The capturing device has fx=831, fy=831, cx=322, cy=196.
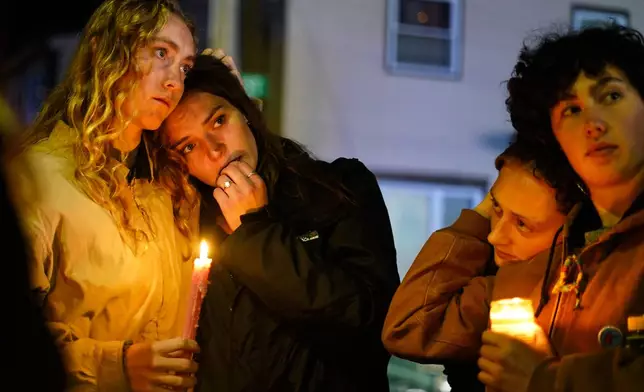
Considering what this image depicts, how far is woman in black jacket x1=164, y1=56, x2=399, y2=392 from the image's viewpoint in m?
2.48

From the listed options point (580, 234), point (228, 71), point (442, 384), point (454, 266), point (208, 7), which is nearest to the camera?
point (580, 234)

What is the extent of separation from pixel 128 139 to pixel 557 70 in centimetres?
133

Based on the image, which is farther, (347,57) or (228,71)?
(347,57)

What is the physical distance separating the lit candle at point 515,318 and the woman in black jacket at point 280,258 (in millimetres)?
605

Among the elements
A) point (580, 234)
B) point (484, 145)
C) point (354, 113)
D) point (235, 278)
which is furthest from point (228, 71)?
point (484, 145)

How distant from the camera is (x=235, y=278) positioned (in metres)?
2.62

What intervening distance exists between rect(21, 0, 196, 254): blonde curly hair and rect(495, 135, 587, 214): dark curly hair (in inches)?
45.8

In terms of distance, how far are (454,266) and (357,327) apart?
1.15 feet

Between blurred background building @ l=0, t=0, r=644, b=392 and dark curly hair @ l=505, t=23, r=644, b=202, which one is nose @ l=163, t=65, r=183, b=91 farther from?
blurred background building @ l=0, t=0, r=644, b=392

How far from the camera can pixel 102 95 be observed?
101 inches

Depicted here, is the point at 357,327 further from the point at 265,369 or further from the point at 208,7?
the point at 208,7

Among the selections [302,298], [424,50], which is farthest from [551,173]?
[424,50]

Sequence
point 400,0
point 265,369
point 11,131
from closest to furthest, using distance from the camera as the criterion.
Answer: point 11,131, point 265,369, point 400,0

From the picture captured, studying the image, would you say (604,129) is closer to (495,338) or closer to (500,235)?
(500,235)
